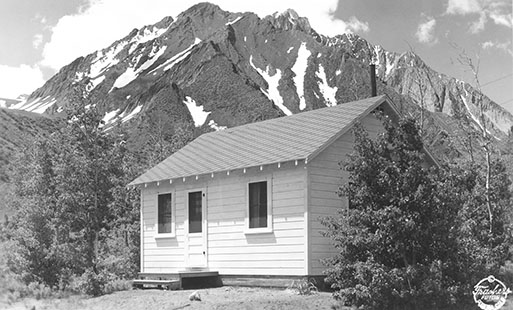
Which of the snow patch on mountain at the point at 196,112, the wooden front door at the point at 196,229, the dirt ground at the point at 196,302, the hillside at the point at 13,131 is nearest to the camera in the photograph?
the dirt ground at the point at 196,302

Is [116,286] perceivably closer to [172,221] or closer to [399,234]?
[172,221]

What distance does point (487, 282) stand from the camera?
1570 cm

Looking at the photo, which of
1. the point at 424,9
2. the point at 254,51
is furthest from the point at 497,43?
the point at 254,51

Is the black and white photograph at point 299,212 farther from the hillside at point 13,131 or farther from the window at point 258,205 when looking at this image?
the hillside at point 13,131

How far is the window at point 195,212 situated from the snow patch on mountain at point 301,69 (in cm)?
15015

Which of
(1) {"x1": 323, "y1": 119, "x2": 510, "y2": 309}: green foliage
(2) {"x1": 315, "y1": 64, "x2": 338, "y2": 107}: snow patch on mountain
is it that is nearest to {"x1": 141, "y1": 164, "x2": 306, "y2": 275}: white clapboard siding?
(1) {"x1": 323, "y1": 119, "x2": 510, "y2": 309}: green foliage

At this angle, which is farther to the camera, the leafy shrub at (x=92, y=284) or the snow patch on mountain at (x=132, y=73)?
the snow patch on mountain at (x=132, y=73)

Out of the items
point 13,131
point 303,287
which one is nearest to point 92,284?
point 303,287

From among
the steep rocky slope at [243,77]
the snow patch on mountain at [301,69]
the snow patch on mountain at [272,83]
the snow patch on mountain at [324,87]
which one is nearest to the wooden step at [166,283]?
the steep rocky slope at [243,77]

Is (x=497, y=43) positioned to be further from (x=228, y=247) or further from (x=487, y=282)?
(x=228, y=247)

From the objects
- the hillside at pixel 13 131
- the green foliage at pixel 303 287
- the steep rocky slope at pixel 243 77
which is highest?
Answer: the steep rocky slope at pixel 243 77

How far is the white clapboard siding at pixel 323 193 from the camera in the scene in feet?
52.5
